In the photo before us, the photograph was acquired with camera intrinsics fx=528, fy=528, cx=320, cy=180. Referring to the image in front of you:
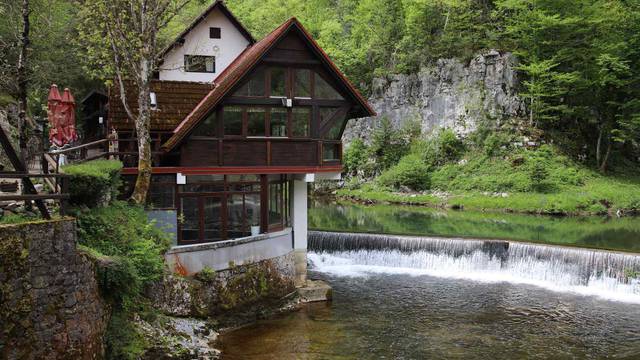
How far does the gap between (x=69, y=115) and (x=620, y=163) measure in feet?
152

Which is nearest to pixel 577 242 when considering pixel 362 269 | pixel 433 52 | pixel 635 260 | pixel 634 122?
pixel 635 260

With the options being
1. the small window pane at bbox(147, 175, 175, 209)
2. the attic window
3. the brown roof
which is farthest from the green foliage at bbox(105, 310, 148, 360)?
the attic window

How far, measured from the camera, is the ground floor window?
18.3 m

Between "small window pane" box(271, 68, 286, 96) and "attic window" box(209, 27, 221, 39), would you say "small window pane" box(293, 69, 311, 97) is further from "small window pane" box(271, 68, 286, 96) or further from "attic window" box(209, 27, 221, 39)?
"attic window" box(209, 27, 221, 39)

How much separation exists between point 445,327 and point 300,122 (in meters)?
8.82

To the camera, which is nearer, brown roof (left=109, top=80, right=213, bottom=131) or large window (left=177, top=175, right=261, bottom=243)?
large window (left=177, top=175, right=261, bottom=243)

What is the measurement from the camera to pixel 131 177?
19.0 meters

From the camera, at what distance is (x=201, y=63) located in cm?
2517

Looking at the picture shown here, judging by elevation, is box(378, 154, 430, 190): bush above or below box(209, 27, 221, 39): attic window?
below

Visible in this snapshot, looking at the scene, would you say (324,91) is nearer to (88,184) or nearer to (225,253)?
(225,253)

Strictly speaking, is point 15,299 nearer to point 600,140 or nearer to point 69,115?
point 69,115

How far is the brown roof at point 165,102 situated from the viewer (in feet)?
66.2

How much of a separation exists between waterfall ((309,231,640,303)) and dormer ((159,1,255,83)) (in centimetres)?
1002

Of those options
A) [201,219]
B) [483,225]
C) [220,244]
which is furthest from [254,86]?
[483,225]
